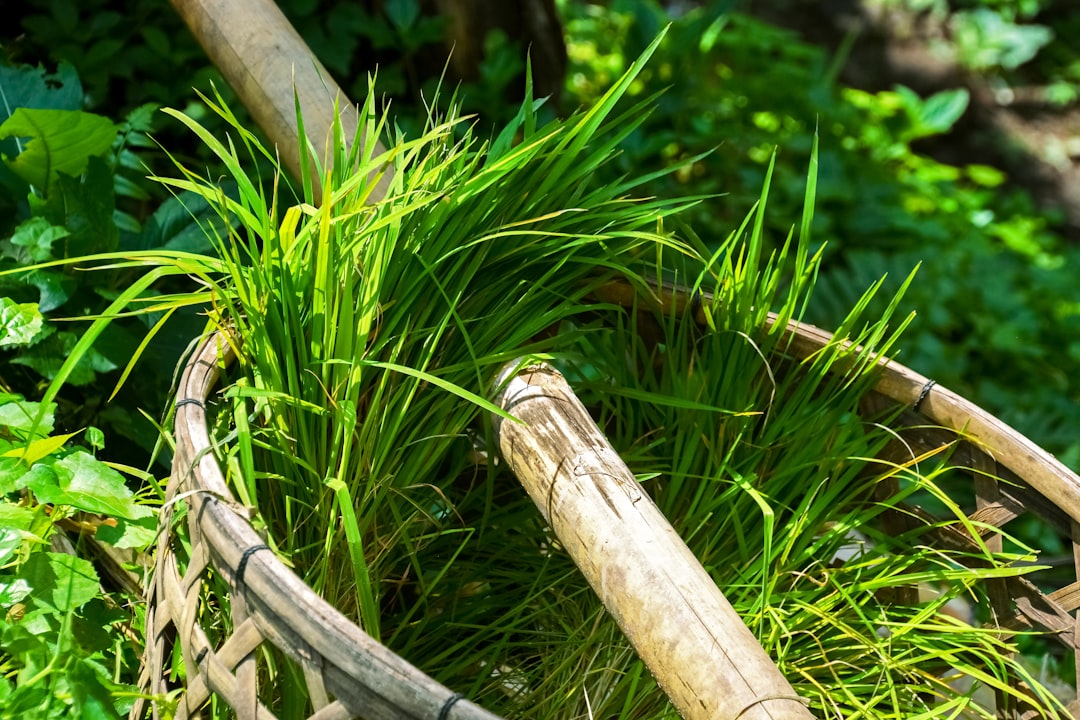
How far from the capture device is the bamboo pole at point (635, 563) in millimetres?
811

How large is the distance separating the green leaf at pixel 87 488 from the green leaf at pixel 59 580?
54 mm

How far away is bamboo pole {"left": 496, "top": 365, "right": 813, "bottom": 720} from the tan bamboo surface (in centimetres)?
23

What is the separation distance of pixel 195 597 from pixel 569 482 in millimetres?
332

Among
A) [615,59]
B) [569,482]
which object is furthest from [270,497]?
[615,59]

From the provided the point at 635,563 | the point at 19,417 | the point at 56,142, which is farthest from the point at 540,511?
the point at 56,142

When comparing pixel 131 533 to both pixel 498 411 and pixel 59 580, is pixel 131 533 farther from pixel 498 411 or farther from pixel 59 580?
pixel 498 411

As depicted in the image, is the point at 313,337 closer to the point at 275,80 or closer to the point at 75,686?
the point at 75,686

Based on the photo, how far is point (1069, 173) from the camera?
13.8 ft

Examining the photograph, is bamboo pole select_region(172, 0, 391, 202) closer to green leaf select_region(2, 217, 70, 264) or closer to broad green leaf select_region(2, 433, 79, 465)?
green leaf select_region(2, 217, 70, 264)

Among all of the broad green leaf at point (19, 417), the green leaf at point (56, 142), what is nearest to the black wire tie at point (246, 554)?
the broad green leaf at point (19, 417)

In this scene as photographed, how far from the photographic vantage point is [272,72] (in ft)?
3.99

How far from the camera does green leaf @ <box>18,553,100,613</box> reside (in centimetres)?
93

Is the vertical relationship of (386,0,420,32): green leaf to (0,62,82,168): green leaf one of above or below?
below

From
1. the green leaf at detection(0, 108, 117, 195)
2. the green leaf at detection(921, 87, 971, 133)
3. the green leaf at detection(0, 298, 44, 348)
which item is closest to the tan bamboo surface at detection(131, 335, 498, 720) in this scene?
the green leaf at detection(0, 298, 44, 348)
